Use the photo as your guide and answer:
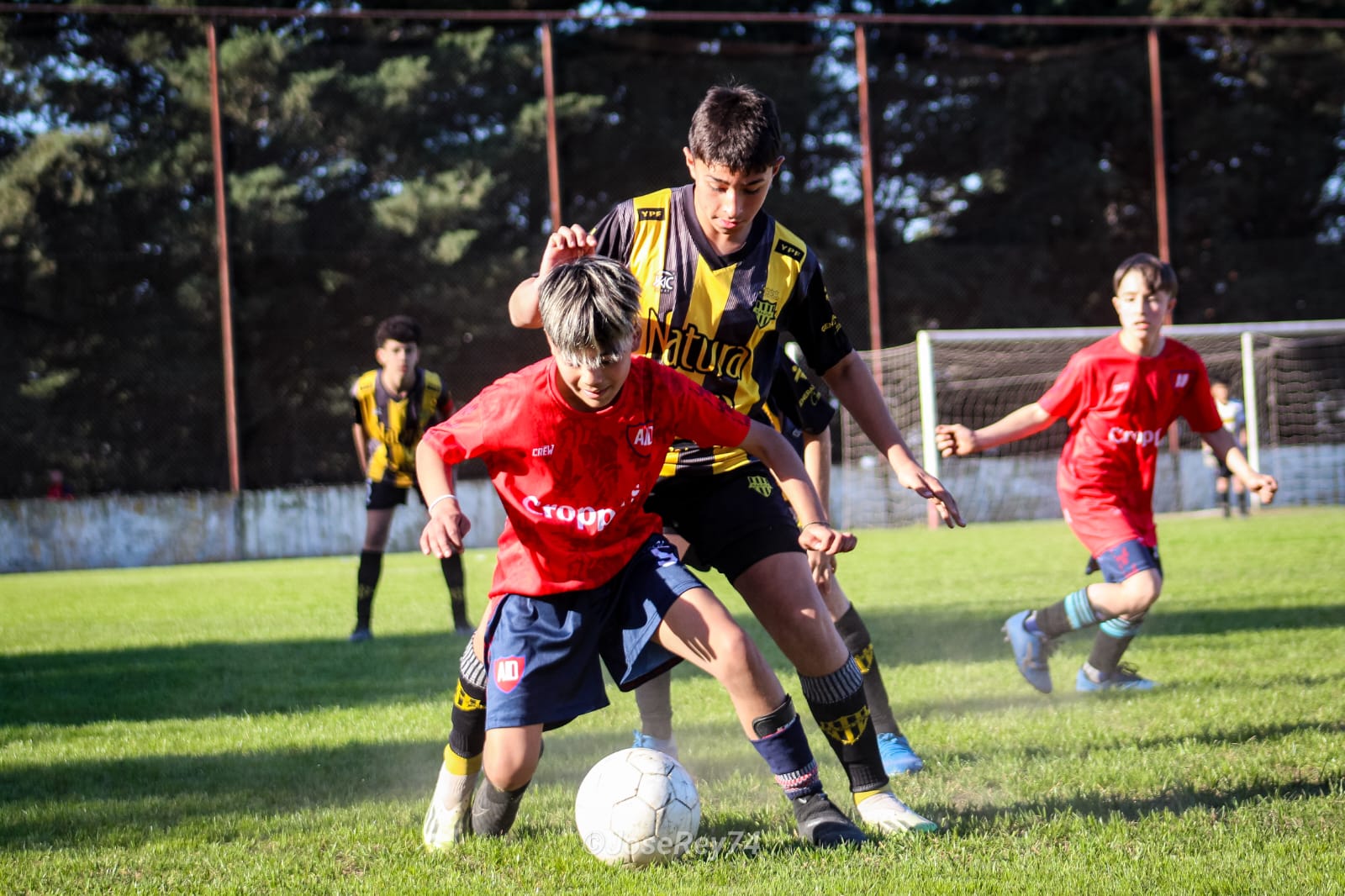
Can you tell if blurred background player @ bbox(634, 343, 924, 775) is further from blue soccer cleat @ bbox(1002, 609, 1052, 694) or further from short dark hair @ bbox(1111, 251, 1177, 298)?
short dark hair @ bbox(1111, 251, 1177, 298)

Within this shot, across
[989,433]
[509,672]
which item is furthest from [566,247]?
[989,433]

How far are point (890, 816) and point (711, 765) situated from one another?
0.98 m

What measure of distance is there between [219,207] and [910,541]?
9973 millimetres

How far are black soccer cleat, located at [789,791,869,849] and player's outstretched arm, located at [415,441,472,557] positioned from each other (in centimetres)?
104

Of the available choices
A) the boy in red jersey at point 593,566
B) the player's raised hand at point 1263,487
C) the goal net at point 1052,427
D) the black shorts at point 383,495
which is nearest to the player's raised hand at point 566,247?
the boy in red jersey at point 593,566

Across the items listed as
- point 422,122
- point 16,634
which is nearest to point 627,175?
point 422,122

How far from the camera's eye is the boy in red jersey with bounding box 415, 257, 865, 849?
10.00 ft

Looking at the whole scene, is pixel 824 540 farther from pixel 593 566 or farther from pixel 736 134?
pixel 736 134

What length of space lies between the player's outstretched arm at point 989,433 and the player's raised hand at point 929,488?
2.72 feet

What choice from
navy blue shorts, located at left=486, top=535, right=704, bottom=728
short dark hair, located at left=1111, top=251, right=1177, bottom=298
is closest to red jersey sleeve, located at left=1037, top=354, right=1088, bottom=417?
short dark hair, located at left=1111, top=251, right=1177, bottom=298

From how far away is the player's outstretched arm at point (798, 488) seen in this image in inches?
115

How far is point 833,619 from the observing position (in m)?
3.92

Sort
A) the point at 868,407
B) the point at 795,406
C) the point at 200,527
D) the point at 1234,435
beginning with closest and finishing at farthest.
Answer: the point at 868,407 < the point at 795,406 < the point at 200,527 < the point at 1234,435

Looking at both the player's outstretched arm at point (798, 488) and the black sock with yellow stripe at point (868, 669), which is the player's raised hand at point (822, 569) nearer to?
the black sock with yellow stripe at point (868, 669)
